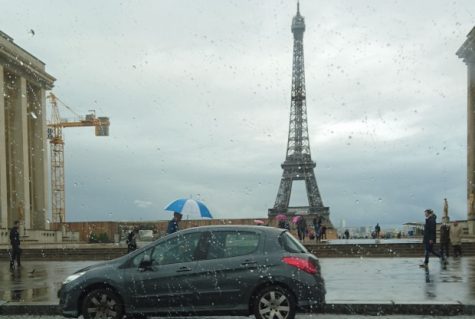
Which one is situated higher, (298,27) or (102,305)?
(298,27)

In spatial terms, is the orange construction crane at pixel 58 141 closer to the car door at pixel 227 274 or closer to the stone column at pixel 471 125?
the stone column at pixel 471 125

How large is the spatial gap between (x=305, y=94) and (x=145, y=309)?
83.2 metres

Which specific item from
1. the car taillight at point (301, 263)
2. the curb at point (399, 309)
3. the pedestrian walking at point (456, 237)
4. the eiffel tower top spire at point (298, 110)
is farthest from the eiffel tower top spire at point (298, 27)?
the car taillight at point (301, 263)

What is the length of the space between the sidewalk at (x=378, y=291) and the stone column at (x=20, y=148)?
46444 millimetres

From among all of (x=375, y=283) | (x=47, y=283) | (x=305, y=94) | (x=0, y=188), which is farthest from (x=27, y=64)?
(x=375, y=283)

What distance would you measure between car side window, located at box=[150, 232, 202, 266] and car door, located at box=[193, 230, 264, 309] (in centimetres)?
25

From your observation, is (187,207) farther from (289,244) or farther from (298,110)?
(298,110)

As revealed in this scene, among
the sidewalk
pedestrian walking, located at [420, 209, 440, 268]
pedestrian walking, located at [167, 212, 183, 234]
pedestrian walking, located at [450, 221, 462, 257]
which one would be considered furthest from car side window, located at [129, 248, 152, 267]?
pedestrian walking, located at [450, 221, 462, 257]

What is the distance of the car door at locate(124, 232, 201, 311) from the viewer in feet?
29.2

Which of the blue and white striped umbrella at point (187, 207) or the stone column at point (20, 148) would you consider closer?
the blue and white striped umbrella at point (187, 207)

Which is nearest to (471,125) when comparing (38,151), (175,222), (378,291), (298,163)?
(298,163)

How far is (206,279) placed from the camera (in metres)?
8.86

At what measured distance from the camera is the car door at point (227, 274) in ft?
28.8

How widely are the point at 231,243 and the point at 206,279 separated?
628 mm
